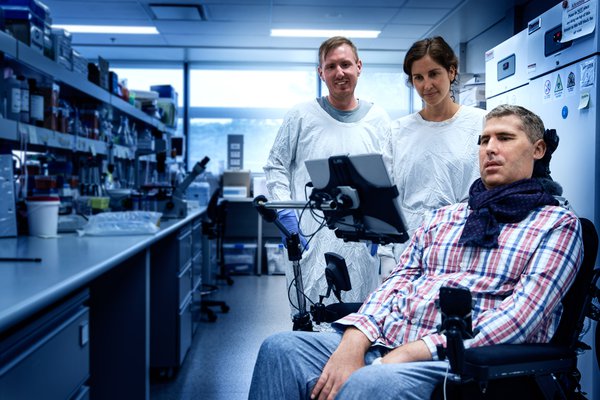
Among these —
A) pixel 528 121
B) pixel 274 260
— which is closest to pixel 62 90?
pixel 528 121

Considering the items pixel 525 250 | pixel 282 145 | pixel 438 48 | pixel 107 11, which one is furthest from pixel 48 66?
pixel 107 11

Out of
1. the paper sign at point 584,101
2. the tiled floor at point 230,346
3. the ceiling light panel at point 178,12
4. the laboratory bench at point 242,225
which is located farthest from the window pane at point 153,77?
the paper sign at point 584,101

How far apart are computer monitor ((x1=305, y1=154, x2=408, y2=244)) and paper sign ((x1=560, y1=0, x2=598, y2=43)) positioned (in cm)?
135

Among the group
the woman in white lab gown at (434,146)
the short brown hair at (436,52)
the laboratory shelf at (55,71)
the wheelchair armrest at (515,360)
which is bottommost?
the wheelchair armrest at (515,360)

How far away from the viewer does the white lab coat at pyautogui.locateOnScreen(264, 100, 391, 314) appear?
2.19 meters

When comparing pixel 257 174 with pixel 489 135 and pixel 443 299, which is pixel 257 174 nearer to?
pixel 489 135

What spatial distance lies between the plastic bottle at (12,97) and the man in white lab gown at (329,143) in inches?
42.6

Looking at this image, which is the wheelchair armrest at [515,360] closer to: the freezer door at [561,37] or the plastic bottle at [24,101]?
the freezer door at [561,37]

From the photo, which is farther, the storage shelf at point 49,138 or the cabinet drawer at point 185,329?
the cabinet drawer at point 185,329

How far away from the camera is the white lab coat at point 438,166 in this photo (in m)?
1.97

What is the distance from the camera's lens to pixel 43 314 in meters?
1.30

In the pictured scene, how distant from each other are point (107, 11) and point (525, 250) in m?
5.06

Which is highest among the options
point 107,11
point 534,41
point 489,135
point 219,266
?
point 107,11

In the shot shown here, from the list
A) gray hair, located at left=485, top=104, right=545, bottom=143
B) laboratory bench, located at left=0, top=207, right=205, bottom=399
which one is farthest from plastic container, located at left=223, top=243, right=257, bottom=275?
gray hair, located at left=485, top=104, right=545, bottom=143
